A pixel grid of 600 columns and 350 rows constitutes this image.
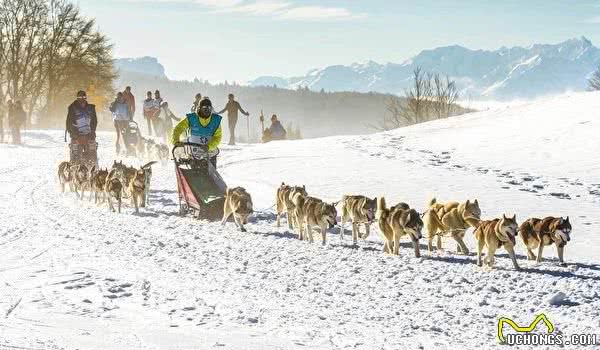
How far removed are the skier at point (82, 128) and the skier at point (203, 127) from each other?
5.89 meters

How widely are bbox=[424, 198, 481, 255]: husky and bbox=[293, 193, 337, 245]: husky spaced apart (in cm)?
118

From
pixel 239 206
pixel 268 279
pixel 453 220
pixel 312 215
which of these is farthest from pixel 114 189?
pixel 453 220

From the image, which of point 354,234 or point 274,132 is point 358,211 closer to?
point 354,234

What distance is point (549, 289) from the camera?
6555 mm

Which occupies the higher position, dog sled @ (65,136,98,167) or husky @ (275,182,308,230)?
dog sled @ (65,136,98,167)

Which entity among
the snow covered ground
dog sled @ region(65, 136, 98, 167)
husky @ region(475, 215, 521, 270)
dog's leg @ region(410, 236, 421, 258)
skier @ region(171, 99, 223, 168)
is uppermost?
skier @ region(171, 99, 223, 168)

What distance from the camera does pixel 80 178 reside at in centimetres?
1381

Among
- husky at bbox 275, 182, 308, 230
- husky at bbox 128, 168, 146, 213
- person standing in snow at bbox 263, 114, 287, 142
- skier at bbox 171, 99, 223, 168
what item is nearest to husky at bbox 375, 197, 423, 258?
husky at bbox 275, 182, 308, 230

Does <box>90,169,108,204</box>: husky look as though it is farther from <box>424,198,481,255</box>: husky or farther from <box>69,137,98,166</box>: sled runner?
<box>424,198,481,255</box>: husky

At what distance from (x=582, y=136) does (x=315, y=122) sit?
18047cm

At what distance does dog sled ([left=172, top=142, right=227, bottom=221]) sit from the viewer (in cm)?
1073

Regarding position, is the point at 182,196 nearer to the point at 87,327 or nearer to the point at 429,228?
the point at 429,228

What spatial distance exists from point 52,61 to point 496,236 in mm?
49269

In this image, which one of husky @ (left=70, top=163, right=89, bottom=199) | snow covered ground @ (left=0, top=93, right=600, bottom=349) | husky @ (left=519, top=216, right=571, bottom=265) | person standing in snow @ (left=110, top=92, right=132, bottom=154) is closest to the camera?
snow covered ground @ (left=0, top=93, right=600, bottom=349)
